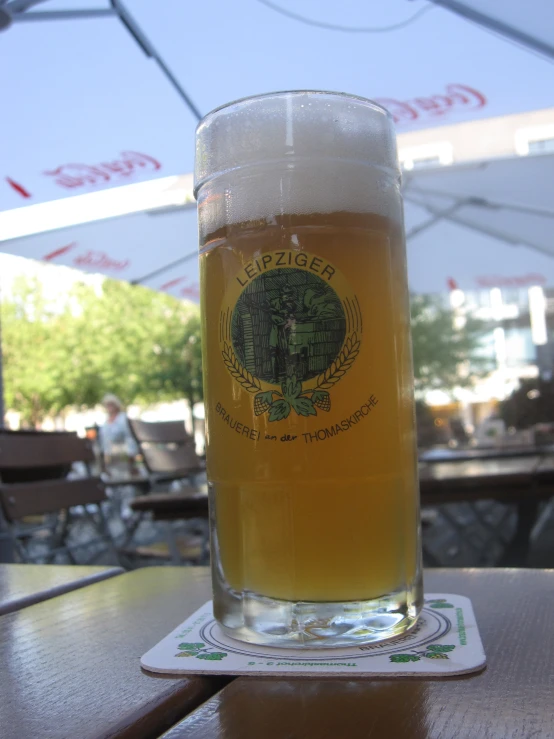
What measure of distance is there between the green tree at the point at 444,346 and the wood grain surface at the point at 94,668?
41.5 feet

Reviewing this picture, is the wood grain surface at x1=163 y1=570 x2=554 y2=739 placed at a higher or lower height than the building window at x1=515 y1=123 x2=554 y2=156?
lower

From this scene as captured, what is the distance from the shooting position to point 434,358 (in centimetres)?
1341

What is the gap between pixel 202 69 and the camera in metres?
3.86

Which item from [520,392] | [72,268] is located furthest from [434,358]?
[72,268]

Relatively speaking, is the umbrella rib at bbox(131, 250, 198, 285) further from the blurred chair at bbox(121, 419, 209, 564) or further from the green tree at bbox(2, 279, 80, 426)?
the green tree at bbox(2, 279, 80, 426)

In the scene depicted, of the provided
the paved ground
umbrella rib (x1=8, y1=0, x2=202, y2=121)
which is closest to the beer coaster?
the paved ground

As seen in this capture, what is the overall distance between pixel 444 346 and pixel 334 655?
44.0 feet

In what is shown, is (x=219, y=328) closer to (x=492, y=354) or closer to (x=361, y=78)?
(x=361, y=78)

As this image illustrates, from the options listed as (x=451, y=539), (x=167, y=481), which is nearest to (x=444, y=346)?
(x=451, y=539)

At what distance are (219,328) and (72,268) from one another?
518 centimetres

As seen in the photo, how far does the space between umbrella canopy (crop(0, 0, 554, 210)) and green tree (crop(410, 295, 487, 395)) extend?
369 inches

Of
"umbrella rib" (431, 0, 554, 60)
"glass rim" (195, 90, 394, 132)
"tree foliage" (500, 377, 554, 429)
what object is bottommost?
"tree foliage" (500, 377, 554, 429)

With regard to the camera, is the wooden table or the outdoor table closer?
the wooden table

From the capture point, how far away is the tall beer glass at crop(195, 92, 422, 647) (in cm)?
49
